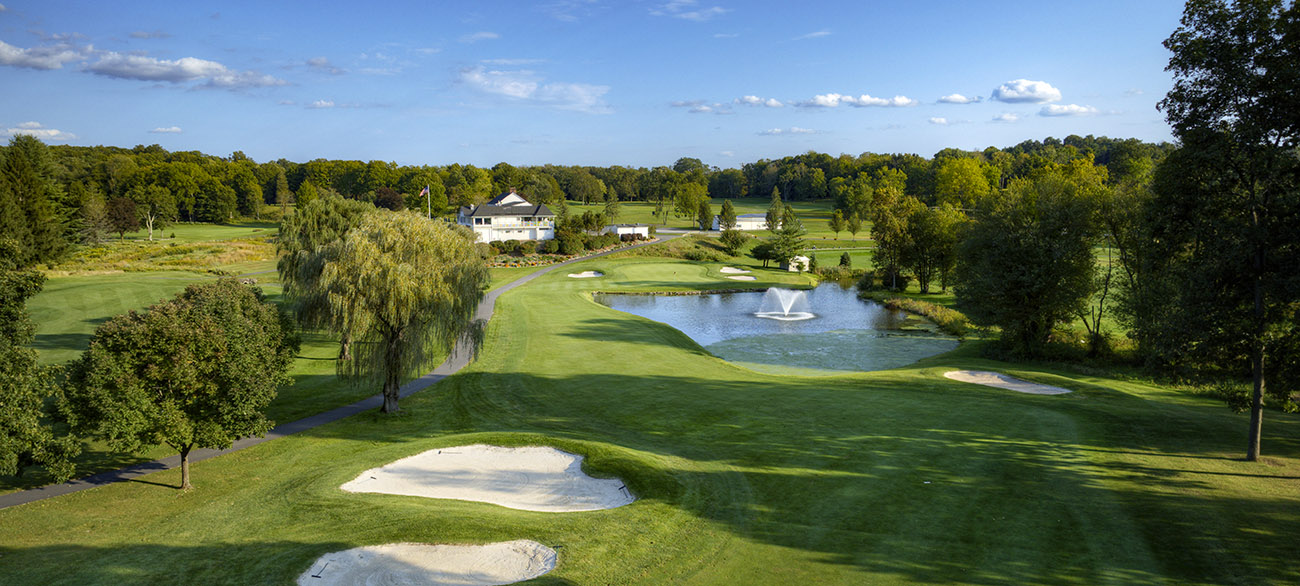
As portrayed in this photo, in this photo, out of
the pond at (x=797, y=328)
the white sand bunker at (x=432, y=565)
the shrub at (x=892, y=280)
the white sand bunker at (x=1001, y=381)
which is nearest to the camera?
the white sand bunker at (x=432, y=565)

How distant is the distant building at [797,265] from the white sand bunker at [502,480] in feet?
220

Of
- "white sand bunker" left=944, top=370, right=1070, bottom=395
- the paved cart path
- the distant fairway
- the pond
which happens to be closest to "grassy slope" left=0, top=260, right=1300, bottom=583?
the paved cart path

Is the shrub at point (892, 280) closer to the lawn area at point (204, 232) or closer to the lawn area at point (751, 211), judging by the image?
the lawn area at point (751, 211)

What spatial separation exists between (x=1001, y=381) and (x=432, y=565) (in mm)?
26912

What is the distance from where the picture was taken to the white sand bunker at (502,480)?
54.0 ft

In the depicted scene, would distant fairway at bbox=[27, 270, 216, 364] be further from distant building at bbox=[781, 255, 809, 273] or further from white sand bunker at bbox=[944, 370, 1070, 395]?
distant building at bbox=[781, 255, 809, 273]

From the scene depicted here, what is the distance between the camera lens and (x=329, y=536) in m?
13.6

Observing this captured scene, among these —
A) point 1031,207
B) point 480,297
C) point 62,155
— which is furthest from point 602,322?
Answer: point 62,155

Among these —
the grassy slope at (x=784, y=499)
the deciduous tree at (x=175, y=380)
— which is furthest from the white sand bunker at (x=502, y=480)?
the deciduous tree at (x=175, y=380)

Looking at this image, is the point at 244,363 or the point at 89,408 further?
the point at 244,363

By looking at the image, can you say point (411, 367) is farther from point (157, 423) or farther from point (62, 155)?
point (62, 155)

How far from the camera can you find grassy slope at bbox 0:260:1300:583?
12.2m

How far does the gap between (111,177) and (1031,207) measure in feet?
505

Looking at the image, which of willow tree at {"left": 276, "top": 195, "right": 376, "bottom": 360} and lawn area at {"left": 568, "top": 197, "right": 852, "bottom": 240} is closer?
willow tree at {"left": 276, "top": 195, "right": 376, "bottom": 360}
